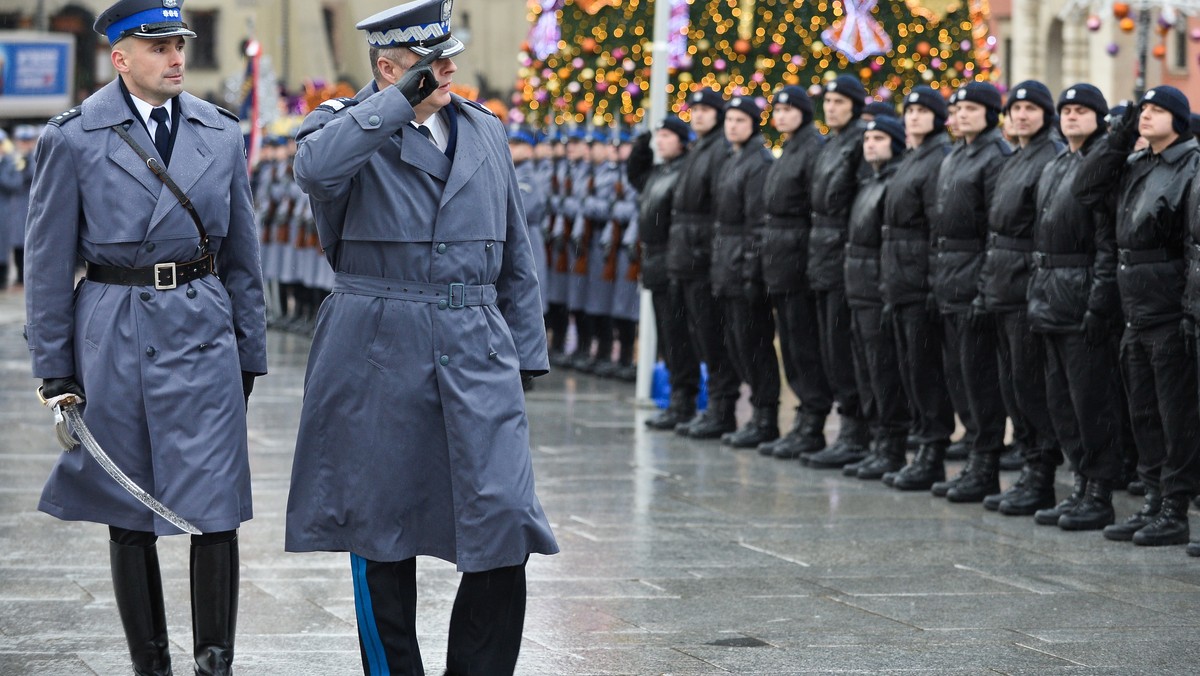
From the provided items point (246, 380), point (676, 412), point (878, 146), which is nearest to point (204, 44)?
point (676, 412)

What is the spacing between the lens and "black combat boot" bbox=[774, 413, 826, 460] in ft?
37.2

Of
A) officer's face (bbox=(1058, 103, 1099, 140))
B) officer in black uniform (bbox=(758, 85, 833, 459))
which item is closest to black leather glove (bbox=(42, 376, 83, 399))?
officer's face (bbox=(1058, 103, 1099, 140))

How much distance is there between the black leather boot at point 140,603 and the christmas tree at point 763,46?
43.1 ft

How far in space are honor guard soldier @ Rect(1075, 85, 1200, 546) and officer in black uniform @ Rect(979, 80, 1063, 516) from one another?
613mm

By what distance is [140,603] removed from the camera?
552 centimetres

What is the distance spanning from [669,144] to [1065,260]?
423 cm

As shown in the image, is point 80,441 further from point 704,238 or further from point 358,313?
point 704,238

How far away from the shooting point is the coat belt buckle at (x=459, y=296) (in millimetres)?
5004

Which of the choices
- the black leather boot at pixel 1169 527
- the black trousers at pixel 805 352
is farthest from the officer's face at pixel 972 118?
the black leather boot at pixel 1169 527

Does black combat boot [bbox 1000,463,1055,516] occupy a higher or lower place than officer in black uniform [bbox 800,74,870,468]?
lower

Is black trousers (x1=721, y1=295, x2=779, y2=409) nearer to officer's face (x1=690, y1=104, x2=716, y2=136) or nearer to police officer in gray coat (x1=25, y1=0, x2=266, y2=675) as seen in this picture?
officer's face (x1=690, y1=104, x2=716, y2=136)

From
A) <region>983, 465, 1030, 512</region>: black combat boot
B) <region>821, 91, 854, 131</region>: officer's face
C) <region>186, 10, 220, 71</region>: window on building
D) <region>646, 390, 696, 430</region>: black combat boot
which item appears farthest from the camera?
<region>186, 10, 220, 71</region>: window on building

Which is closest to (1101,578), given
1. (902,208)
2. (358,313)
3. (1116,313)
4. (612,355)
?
(1116,313)

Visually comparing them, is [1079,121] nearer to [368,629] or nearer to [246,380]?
[246,380]
